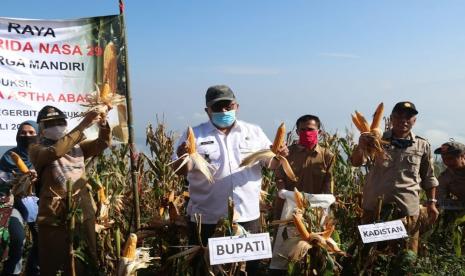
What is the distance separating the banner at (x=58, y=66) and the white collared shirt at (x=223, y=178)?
1.23m

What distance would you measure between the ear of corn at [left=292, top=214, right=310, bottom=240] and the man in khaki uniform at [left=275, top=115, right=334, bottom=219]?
0.80 metres

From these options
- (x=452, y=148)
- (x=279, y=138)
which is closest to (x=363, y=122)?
(x=279, y=138)

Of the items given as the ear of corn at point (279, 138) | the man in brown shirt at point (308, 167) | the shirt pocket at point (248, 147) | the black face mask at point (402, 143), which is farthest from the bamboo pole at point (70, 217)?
the black face mask at point (402, 143)

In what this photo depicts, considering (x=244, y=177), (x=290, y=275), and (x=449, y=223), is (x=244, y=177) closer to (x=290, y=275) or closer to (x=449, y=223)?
(x=290, y=275)

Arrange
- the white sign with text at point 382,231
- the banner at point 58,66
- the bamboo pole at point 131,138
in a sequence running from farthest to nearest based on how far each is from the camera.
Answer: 1. the banner at point 58,66
2. the bamboo pole at point 131,138
3. the white sign with text at point 382,231

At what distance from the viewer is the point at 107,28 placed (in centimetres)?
423

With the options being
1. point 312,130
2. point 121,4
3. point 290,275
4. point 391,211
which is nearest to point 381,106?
point 312,130

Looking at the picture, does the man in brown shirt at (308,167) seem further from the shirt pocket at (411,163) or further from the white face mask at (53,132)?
the white face mask at (53,132)

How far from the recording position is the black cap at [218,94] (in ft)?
10.4

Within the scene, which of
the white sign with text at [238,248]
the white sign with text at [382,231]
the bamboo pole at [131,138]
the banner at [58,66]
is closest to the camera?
the white sign with text at [238,248]

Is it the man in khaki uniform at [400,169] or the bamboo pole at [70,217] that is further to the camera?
the man in khaki uniform at [400,169]

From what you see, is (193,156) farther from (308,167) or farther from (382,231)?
(382,231)

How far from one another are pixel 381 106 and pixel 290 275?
5.00 feet

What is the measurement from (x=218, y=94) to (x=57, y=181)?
1.30m
